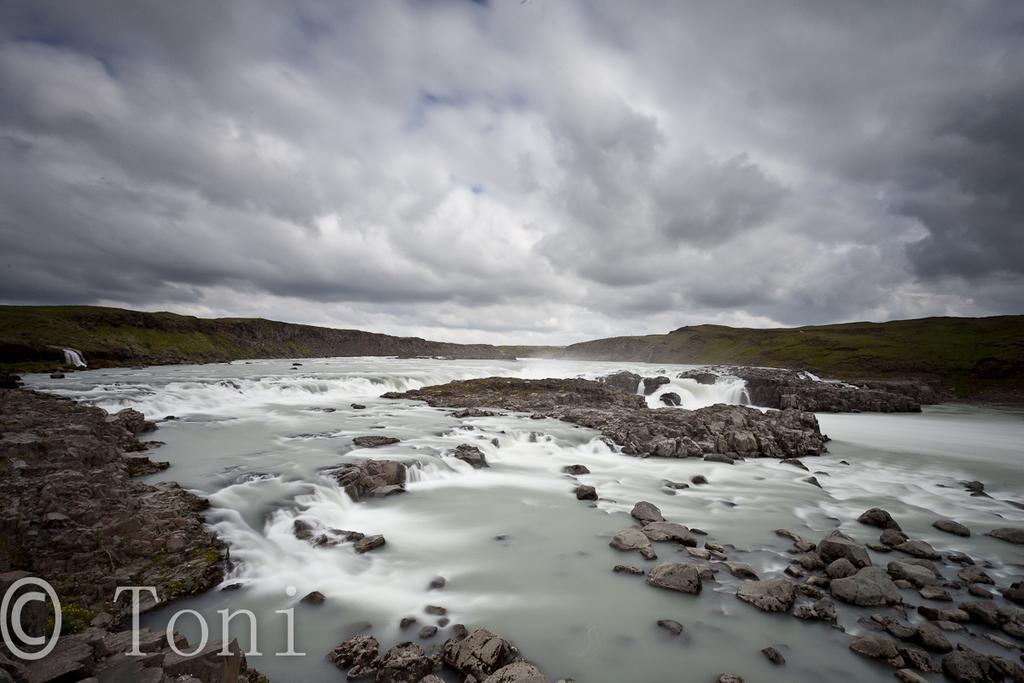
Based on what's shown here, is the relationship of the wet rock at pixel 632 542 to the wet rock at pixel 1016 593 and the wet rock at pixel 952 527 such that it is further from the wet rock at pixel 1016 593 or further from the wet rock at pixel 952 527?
the wet rock at pixel 952 527

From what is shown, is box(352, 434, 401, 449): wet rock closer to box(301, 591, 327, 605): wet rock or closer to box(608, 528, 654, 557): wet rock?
box(301, 591, 327, 605): wet rock

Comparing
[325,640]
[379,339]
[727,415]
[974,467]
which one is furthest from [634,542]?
[379,339]

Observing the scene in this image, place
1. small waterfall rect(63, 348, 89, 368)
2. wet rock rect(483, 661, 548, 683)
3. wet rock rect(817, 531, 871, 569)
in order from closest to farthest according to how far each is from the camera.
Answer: wet rock rect(483, 661, 548, 683)
wet rock rect(817, 531, 871, 569)
small waterfall rect(63, 348, 89, 368)

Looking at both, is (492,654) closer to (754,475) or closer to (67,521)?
(67,521)

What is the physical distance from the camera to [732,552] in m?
9.10

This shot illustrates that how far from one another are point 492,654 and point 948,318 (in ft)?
491

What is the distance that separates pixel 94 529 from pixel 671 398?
3923 centimetres

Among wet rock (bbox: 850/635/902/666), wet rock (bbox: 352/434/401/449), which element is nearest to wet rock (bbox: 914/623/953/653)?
wet rock (bbox: 850/635/902/666)

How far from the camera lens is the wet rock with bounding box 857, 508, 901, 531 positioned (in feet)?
34.9

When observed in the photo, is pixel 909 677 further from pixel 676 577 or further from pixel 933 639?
pixel 676 577

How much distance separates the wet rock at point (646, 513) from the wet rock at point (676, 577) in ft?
9.12

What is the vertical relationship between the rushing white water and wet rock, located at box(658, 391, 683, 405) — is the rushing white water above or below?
below

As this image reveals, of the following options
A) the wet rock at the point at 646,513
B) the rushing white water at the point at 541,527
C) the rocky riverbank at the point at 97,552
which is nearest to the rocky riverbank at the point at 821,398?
the rushing white water at the point at 541,527

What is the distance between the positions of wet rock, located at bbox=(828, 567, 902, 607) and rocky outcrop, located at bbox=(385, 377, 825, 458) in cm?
1016
